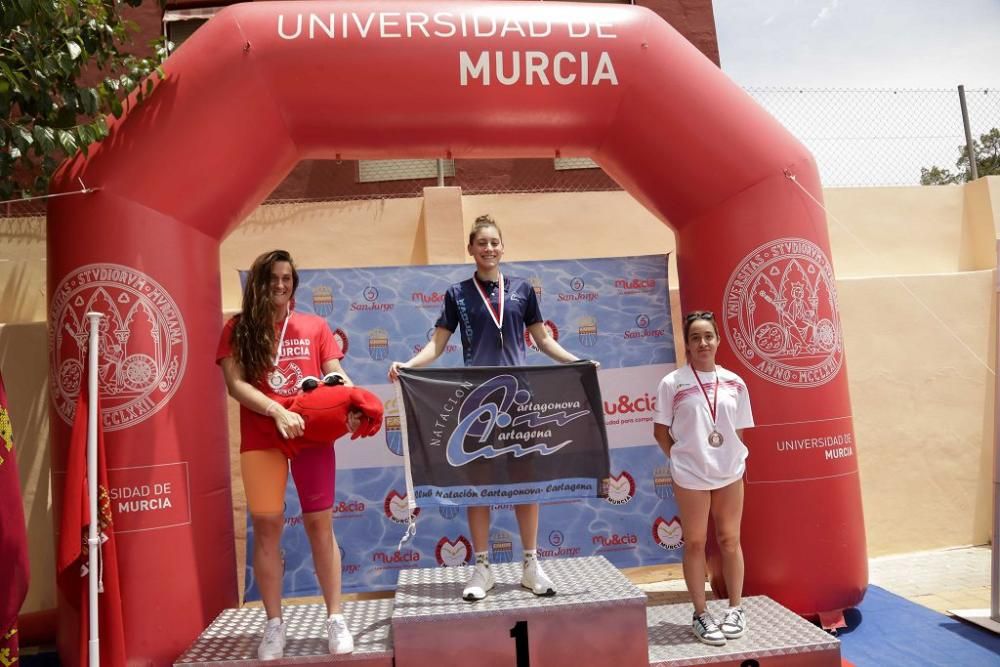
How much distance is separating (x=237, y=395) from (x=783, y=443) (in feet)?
9.46

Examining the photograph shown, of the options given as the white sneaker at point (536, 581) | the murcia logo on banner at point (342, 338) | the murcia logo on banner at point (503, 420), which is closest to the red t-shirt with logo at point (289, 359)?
the murcia logo on banner at point (503, 420)

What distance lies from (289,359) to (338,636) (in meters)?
1.21

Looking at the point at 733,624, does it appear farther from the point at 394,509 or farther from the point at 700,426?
the point at 394,509

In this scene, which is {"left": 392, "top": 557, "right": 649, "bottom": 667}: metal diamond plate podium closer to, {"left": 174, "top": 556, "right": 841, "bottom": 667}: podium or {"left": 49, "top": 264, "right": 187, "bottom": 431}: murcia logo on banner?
{"left": 174, "top": 556, "right": 841, "bottom": 667}: podium

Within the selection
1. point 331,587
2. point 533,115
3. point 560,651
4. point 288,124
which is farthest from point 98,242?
point 560,651

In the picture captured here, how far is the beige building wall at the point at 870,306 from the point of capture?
6289mm

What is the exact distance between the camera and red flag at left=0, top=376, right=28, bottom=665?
3332 millimetres

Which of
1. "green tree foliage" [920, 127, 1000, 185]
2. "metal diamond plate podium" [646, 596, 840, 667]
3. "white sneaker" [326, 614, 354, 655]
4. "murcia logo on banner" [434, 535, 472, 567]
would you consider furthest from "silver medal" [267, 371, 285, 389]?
"green tree foliage" [920, 127, 1000, 185]

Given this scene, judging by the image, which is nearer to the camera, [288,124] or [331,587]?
[331,587]

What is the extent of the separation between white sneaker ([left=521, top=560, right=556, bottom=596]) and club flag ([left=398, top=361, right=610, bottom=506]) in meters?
0.31

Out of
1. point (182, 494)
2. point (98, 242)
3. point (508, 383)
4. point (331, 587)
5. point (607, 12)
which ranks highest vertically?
point (607, 12)

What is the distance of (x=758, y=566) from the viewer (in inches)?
178

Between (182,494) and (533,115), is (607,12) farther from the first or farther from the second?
(182,494)

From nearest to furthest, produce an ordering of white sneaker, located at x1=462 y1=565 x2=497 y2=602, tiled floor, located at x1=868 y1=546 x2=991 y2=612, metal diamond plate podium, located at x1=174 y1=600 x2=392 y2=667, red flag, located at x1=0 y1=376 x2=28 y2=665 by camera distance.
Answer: red flag, located at x1=0 y1=376 x2=28 y2=665, metal diamond plate podium, located at x1=174 y1=600 x2=392 y2=667, white sneaker, located at x1=462 y1=565 x2=497 y2=602, tiled floor, located at x1=868 y1=546 x2=991 y2=612
